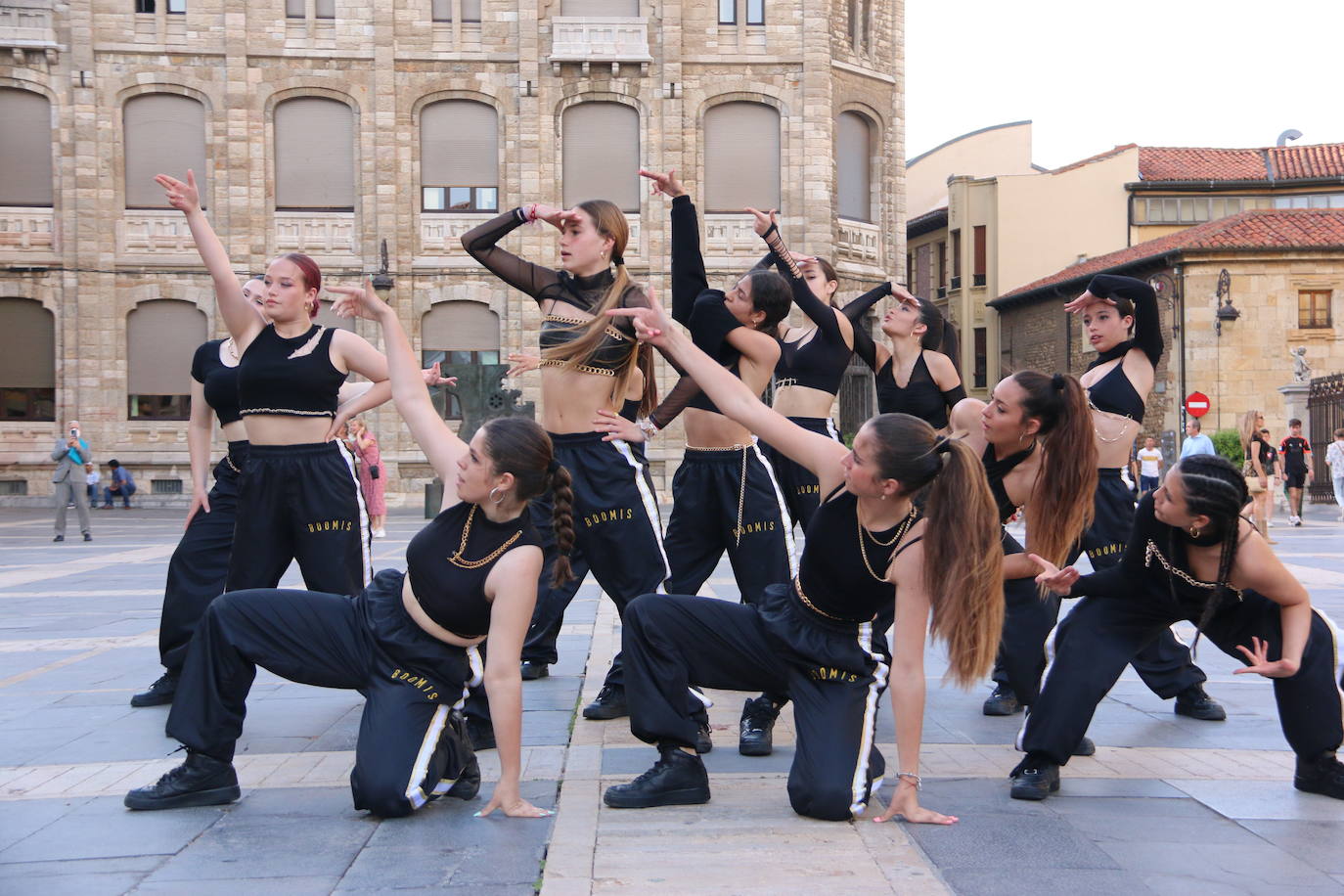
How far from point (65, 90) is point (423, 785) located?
3052cm

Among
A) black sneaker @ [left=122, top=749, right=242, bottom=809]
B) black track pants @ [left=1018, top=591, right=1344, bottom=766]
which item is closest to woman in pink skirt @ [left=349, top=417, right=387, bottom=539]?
black sneaker @ [left=122, top=749, right=242, bottom=809]

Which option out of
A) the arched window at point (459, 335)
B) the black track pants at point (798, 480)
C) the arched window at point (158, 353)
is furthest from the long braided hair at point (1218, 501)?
the arched window at point (158, 353)

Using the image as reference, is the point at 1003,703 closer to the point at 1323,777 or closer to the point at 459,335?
the point at 1323,777

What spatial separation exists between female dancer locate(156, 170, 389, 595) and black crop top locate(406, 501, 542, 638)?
4.64 feet

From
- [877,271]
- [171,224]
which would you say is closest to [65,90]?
[171,224]

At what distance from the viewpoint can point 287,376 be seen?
6.04 metres

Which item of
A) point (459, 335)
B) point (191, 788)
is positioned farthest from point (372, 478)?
point (191, 788)

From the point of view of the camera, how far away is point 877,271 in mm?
34031

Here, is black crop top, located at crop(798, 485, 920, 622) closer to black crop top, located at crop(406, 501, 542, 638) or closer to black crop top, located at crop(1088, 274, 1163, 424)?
black crop top, located at crop(406, 501, 542, 638)

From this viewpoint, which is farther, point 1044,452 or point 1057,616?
point 1057,616

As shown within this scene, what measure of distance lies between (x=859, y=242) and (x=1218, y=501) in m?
29.5

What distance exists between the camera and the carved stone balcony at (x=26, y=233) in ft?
101

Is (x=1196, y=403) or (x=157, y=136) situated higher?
(x=157, y=136)

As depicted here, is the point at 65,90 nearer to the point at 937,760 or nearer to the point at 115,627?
the point at 115,627
